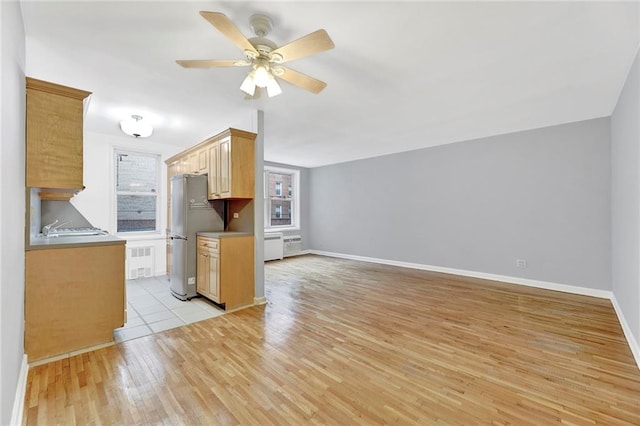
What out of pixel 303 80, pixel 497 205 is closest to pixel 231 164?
pixel 303 80

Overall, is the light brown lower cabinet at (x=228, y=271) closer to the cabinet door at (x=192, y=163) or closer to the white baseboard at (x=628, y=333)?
the cabinet door at (x=192, y=163)

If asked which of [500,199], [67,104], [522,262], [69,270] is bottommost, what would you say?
[522,262]

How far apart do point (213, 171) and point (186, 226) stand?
886 mm

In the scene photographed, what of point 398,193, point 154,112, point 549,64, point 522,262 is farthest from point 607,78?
point 154,112

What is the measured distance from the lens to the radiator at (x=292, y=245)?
7.62 m

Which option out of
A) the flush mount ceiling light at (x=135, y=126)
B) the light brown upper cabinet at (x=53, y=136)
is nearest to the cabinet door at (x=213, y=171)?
the flush mount ceiling light at (x=135, y=126)

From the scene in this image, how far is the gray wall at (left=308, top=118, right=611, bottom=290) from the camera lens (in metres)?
4.12

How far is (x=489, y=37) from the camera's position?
88.6 inches

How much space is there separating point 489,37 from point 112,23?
2.98m

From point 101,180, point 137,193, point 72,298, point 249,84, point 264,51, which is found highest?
point 264,51

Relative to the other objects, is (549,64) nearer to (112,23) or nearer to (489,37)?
(489,37)

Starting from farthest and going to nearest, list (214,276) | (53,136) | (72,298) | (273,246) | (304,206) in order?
(304,206)
(273,246)
(214,276)
(72,298)
(53,136)

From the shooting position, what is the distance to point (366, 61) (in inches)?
103

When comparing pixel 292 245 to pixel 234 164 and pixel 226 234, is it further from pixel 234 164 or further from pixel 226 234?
pixel 234 164
